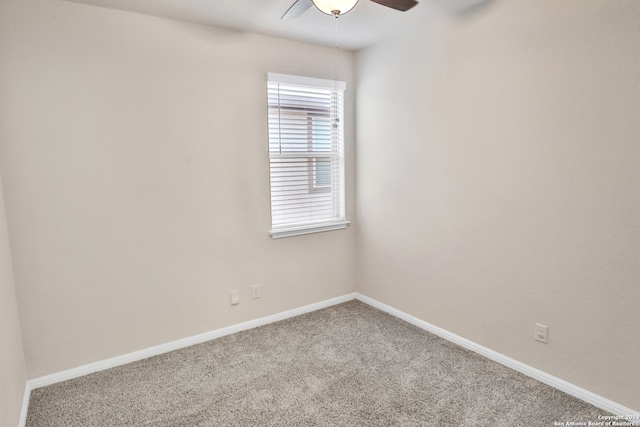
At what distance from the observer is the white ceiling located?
7.80 ft

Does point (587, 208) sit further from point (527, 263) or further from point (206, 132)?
point (206, 132)

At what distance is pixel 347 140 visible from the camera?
360 centimetres

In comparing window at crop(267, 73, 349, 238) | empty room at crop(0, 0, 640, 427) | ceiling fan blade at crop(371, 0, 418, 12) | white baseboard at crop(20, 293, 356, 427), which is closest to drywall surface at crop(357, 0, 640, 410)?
empty room at crop(0, 0, 640, 427)

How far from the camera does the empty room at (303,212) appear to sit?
204 centimetres

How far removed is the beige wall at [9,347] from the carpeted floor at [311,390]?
228 millimetres

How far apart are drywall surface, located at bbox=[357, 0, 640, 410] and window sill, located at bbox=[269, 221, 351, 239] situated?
496mm

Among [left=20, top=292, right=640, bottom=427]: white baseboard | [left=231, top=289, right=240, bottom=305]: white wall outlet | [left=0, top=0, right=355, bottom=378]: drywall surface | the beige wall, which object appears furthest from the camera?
[left=231, top=289, right=240, bottom=305]: white wall outlet

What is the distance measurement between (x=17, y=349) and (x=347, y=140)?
9.58 feet

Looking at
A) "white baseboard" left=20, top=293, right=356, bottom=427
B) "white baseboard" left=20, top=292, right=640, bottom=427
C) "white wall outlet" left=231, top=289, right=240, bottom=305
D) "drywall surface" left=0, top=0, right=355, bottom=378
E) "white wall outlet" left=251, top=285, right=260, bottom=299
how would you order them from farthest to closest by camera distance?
"white wall outlet" left=251, top=285, right=260, bottom=299
"white wall outlet" left=231, top=289, right=240, bottom=305
"white baseboard" left=20, top=293, right=356, bottom=427
"drywall surface" left=0, top=0, right=355, bottom=378
"white baseboard" left=20, top=292, right=640, bottom=427

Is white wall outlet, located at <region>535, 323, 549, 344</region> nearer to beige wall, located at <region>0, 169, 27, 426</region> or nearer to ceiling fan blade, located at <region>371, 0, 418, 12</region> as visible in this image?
ceiling fan blade, located at <region>371, 0, 418, 12</region>

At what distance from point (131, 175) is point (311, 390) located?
1888 mm

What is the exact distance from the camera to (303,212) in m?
3.45

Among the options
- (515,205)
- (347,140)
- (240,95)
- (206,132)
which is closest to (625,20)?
(515,205)

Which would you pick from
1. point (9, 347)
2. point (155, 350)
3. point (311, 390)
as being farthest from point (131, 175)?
point (311, 390)
